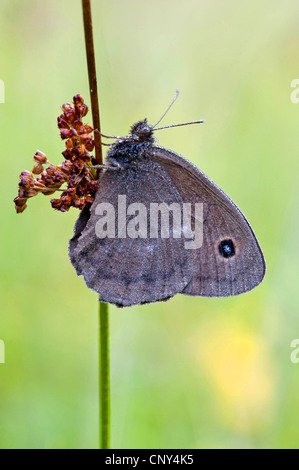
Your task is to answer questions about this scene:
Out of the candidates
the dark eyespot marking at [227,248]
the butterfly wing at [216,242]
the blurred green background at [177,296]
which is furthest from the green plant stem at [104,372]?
the blurred green background at [177,296]

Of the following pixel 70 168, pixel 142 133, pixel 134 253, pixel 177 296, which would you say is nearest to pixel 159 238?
pixel 134 253

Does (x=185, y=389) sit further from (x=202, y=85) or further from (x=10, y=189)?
(x=202, y=85)

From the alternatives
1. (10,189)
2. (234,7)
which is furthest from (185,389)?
(234,7)

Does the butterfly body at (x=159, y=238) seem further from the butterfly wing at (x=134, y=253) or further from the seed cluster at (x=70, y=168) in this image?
the seed cluster at (x=70, y=168)

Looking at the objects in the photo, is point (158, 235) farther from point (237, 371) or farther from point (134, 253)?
point (237, 371)

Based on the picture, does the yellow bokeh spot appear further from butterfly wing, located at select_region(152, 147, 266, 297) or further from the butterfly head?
the butterfly head

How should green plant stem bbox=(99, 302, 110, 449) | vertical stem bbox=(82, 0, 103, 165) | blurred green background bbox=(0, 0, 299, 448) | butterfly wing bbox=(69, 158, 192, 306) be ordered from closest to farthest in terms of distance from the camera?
vertical stem bbox=(82, 0, 103, 165), green plant stem bbox=(99, 302, 110, 449), butterfly wing bbox=(69, 158, 192, 306), blurred green background bbox=(0, 0, 299, 448)

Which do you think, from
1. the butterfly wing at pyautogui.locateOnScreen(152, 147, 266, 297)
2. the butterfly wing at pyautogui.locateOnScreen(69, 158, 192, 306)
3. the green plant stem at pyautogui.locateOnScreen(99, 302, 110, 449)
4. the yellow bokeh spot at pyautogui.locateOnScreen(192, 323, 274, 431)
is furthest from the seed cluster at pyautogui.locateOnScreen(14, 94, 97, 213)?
the yellow bokeh spot at pyautogui.locateOnScreen(192, 323, 274, 431)
